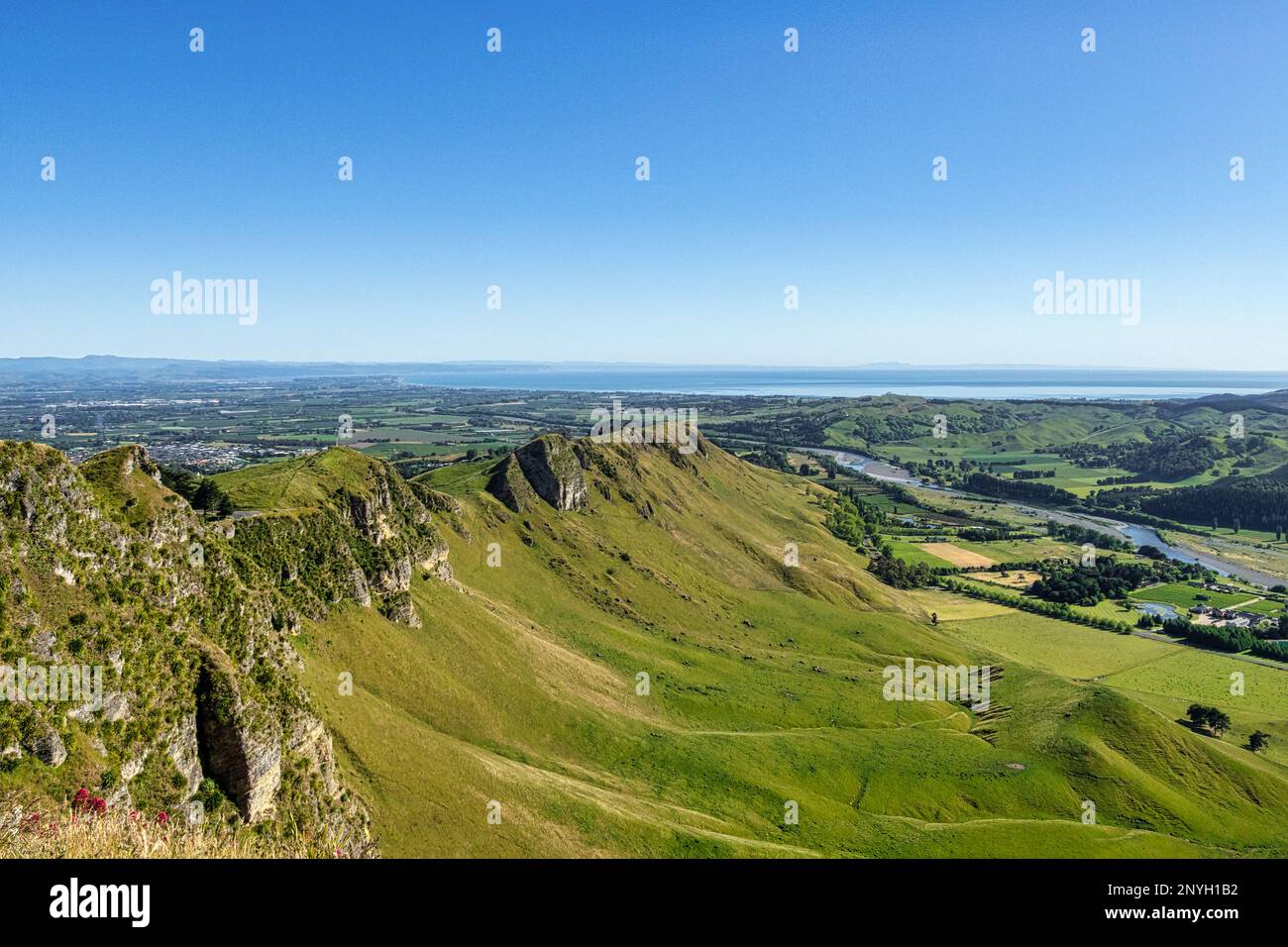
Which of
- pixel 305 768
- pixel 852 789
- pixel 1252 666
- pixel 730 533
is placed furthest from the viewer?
pixel 730 533

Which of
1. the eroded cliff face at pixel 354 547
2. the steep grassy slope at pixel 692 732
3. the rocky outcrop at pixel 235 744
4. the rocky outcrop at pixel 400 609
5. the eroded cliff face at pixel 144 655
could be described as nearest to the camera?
the eroded cliff face at pixel 144 655

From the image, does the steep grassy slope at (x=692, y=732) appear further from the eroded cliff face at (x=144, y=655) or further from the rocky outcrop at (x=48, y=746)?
the rocky outcrop at (x=48, y=746)

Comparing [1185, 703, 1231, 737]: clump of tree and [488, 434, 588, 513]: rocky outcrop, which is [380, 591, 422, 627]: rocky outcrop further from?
[1185, 703, 1231, 737]: clump of tree

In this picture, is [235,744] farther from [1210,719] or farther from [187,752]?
[1210,719]

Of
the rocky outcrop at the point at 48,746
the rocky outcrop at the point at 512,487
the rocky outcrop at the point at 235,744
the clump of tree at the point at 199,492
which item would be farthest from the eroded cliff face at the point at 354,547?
the rocky outcrop at the point at 512,487
